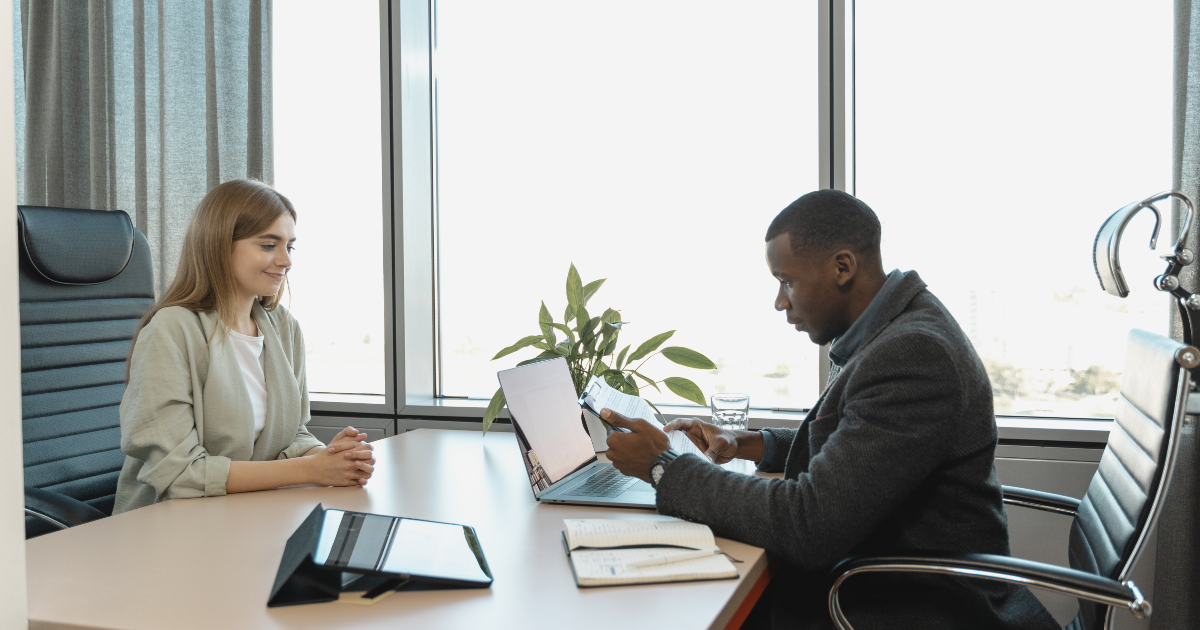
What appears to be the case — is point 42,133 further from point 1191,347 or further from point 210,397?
point 1191,347

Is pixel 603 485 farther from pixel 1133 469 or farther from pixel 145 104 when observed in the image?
pixel 145 104

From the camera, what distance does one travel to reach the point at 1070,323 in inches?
86.0

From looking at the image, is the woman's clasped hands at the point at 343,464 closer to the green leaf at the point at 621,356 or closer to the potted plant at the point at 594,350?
the potted plant at the point at 594,350

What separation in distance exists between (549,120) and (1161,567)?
2119mm

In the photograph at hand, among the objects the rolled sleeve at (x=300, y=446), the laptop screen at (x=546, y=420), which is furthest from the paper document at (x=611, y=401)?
the rolled sleeve at (x=300, y=446)

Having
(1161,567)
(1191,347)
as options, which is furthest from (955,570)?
(1161,567)

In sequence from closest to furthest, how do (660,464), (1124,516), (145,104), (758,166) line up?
(1124,516) < (660,464) < (758,166) < (145,104)

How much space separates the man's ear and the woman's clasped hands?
0.93 meters

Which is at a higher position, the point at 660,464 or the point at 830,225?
the point at 830,225

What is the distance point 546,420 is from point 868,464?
0.66m

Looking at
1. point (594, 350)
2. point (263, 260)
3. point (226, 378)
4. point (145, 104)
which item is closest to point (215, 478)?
point (226, 378)

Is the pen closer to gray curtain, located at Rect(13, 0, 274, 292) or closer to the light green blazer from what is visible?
the light green blazer

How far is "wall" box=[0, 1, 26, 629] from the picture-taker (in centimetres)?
89

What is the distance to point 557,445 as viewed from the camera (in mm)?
1568
